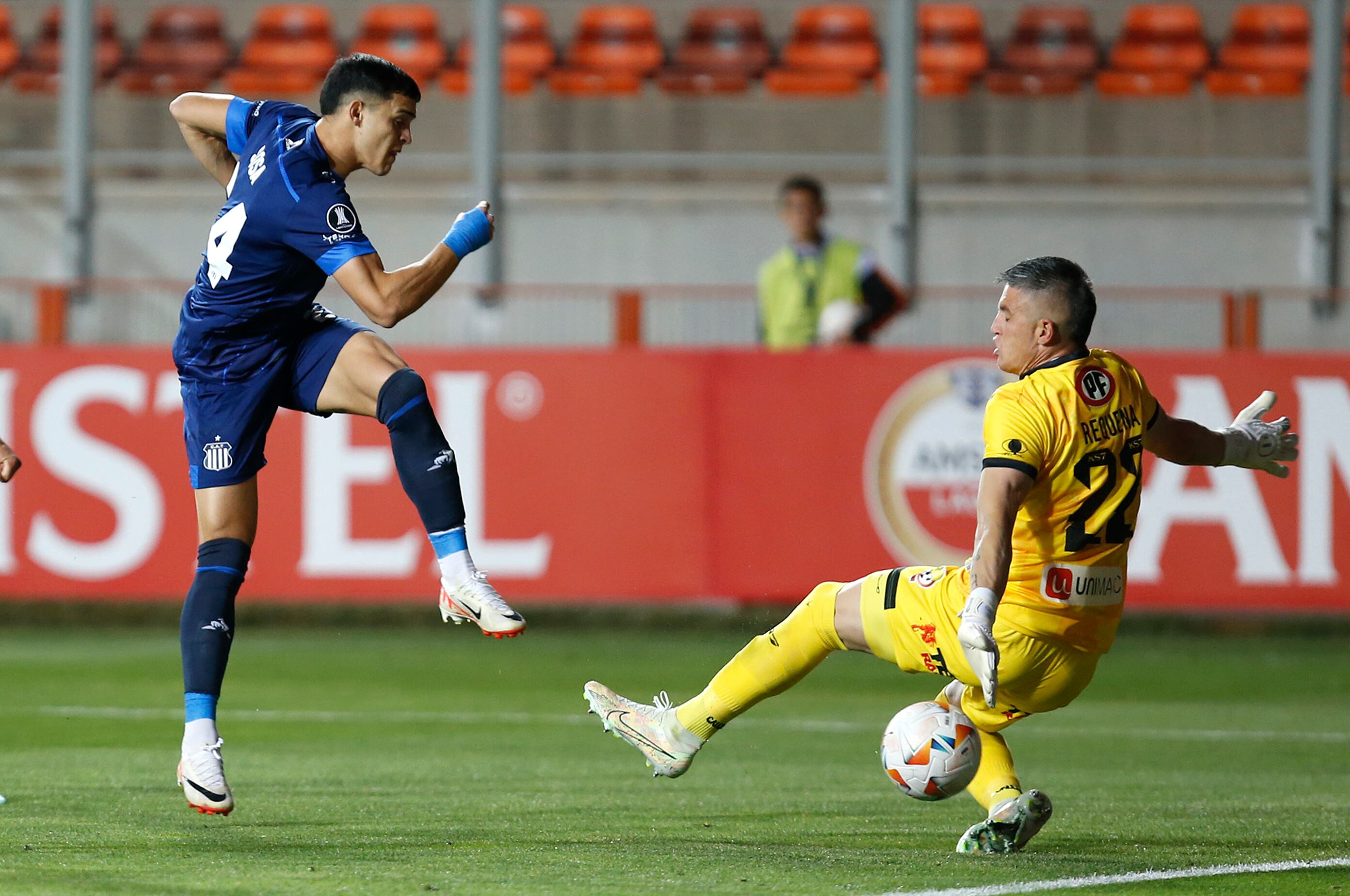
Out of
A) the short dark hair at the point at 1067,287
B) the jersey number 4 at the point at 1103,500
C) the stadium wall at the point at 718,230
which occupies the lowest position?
the jersey number 4 at the point at 1103,500

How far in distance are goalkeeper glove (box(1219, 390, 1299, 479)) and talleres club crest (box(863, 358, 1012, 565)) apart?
5486mm

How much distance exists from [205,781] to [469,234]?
169cm

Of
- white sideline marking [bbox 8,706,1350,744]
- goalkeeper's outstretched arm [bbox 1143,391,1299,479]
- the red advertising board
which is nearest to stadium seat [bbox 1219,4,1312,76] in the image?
the red advertising board

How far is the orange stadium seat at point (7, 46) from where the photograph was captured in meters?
17.9

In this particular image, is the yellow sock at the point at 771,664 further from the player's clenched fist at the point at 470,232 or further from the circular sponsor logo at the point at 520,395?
the circular sponsor logo at the point at 520,395

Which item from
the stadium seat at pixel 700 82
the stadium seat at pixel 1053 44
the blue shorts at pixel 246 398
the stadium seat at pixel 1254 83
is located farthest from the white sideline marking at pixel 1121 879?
the stadium seat at pixel 1254 83

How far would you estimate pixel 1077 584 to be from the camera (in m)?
4.77

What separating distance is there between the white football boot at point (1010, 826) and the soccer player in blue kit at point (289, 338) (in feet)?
4.51

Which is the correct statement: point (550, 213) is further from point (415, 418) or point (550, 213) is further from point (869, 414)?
point (415, 418)

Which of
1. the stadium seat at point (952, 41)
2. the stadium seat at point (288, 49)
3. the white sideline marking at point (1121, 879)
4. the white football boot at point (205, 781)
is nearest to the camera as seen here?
the white sideline marking at point (1121, 879)

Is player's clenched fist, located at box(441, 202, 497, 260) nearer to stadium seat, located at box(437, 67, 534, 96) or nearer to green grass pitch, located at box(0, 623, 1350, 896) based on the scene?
green grass pitch, located at box(0, 623, 1350, 896)

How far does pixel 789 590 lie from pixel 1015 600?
6.34 meters

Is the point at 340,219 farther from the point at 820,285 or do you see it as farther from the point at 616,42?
the point at 616,42

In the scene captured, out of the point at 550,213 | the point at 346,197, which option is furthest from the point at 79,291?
the point at 346,197
